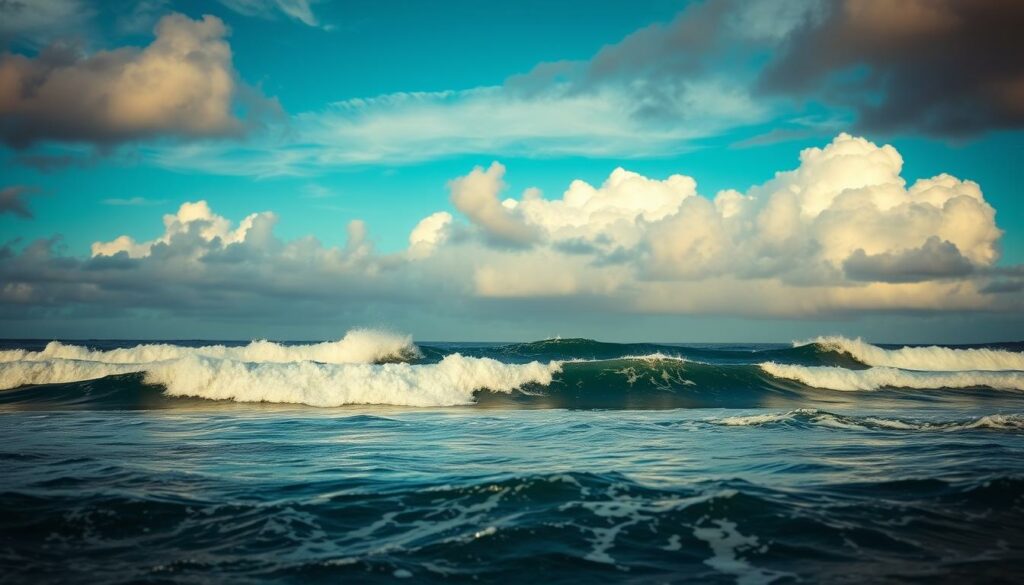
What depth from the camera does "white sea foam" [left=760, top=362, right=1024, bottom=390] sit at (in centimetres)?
3072

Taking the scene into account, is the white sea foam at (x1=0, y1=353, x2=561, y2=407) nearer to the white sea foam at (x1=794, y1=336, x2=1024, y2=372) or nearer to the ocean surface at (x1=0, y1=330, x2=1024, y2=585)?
the ocean surface at (x1=0, y1=330, x2=1024, y2=585)

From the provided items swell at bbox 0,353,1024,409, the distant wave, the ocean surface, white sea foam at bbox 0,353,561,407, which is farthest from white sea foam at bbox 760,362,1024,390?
white sea foam at bbox 0,353,561,407

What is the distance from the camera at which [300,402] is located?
2328 cm

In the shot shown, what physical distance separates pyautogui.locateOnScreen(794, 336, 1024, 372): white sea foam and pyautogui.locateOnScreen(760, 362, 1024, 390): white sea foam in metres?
11.0

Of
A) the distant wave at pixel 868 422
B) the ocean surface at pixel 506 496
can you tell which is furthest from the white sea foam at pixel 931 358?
the distant wave at pixel 868 422

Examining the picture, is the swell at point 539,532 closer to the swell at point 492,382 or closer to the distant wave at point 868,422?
the distant wave at point 868,422

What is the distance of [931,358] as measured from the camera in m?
43.5

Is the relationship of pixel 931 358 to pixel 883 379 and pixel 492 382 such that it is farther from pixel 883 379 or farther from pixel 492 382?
pixel 492 382

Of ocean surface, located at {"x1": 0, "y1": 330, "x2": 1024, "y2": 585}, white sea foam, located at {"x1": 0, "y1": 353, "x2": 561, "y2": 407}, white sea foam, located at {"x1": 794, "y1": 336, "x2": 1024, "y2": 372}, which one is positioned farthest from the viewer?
white sea foam, located at {"x1": 794, "y1": 336, "x2": 1024, "y2": 372}

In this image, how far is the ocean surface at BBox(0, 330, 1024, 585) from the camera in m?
6.17

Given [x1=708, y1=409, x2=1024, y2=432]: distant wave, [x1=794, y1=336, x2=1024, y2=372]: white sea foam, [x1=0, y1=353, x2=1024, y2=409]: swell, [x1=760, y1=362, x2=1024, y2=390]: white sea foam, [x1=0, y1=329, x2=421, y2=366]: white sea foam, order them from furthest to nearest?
[x1=794, y1=336, x2=1024, y2=372]: white sea foam → [x1=0, y1=329, x2=421, y2=366]: white sea foam → [x1=760, y1=362, x2=1024, y2=390]: white sea foam → [x1=0, y1=353, x2=1024, y2=409]: swell → [x1=708, y1=409, x2=1024, y2=432]: distant wave

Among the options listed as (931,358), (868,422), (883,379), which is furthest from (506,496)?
(931,358)

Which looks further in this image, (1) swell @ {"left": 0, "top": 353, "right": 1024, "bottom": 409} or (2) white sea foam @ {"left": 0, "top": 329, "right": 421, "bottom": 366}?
(2) white sea foam @ {"left": 0, "top": 329, "right": 421, "bottom": 366}

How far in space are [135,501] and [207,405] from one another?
1547 centimetres
